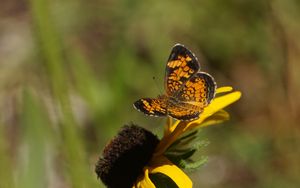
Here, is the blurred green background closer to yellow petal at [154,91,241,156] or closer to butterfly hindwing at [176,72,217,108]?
yellow petal at [154,91,241,156]

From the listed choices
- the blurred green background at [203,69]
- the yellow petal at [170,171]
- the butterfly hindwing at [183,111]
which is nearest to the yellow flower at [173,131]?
the yellow petal at [170,171]

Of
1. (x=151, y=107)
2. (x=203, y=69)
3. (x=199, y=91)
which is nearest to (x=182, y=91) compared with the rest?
(x=199, y=91)

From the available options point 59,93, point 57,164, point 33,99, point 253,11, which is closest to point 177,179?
point 59,93

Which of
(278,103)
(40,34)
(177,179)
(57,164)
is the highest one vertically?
(57,164)

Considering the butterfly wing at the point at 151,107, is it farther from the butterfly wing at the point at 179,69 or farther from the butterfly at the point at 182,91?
the butterfly wing at the point at 179,69

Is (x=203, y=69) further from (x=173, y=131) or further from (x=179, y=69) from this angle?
(x=179, y=69)

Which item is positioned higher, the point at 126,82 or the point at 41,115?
the point at 126,82

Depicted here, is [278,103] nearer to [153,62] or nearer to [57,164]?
[153,62]
